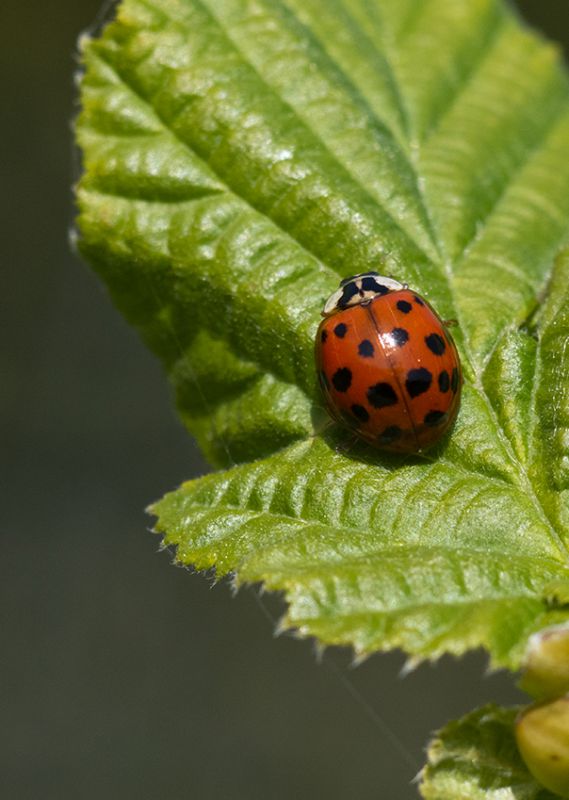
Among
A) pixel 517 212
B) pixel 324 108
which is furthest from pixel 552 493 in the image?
pixel 324 108

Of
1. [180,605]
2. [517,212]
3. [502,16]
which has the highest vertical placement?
[502,16]

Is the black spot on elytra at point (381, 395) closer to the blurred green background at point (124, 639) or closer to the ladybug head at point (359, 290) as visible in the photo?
the ladybug head at point (359, 290)

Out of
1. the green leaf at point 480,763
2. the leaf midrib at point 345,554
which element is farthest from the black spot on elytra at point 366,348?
the green leaf at point 480,763

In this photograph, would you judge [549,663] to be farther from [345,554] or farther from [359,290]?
[359,290]

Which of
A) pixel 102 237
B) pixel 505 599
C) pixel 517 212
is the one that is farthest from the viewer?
pixel 517 212

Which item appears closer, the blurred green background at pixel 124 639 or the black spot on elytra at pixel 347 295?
the black spot on elytra at pixel 347 295

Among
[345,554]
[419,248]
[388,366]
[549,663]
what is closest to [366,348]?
[388,366]

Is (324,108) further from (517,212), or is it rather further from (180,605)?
(180,605)
